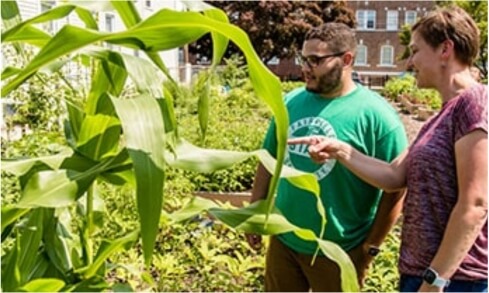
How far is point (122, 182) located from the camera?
35.9 inches

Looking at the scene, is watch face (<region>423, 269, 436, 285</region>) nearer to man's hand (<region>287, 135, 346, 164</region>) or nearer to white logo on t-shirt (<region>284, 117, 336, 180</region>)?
man's hand (<region>287, 135, 346, 164</region>)

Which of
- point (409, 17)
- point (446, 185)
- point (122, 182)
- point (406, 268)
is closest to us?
point (122, 182)

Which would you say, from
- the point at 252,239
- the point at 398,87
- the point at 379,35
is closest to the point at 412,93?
the point at 398,87

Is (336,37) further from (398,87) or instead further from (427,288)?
(398,87)

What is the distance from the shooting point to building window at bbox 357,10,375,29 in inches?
1412

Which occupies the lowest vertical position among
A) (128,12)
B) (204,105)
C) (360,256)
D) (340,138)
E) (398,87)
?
(398,87)

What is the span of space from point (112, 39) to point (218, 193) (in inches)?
184

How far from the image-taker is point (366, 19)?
119 ft

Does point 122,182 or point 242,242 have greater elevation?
point 122,182

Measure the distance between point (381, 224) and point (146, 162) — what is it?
6.08ft

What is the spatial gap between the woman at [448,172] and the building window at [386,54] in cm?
3570

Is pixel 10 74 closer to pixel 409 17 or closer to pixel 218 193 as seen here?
pixel 218 193

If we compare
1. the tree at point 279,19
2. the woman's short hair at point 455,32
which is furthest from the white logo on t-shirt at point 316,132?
the tree at point 279,19

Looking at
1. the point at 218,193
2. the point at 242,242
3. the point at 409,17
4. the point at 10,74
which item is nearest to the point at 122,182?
the point at 10,74
